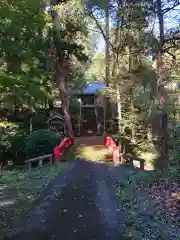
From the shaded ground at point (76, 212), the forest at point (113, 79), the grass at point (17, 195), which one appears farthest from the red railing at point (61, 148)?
the shaded ground at point (76, 212)

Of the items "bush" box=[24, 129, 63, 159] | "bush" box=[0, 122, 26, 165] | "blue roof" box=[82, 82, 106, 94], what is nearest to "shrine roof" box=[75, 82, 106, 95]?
"blue roof" box=[82, 82, 106, 94]

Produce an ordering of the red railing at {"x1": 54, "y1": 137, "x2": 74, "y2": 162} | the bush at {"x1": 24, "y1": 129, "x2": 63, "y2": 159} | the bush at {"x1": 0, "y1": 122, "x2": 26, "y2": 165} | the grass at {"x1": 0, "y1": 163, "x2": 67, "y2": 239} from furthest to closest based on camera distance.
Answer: the bush at {"x1": 0, "y1": 122, "x2": 26, "y2": 165}
the bush at {"x1": 24, "y1": 129, "x2": 63, "y2": 159}
the red railing at {"x1": 54, "y1": 137, "x2": 74, "y2": 162}
the grass at {"x1": 0, "y1": 163, "x2": 67, "y2": 239}

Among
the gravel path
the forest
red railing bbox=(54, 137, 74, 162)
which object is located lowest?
the gravel path

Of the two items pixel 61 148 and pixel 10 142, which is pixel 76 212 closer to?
pixel 61 148

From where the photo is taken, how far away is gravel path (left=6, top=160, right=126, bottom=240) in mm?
6293

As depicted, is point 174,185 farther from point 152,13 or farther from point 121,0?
point 121,0

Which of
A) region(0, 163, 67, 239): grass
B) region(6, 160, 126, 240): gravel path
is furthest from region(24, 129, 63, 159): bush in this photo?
region(6, 160, 126, 240): gravel path

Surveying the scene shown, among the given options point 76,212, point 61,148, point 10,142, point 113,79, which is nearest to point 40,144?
point 61,148

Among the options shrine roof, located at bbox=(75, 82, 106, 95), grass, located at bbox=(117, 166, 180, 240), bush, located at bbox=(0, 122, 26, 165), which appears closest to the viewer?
grass, located at bbox=(117, 166, 180, 240)

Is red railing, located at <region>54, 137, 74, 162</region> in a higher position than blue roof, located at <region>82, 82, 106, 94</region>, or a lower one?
lower

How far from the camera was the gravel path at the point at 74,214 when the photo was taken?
20.6ft

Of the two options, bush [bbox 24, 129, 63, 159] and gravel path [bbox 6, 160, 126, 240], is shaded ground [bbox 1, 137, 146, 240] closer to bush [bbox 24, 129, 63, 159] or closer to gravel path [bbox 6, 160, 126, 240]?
gravel path [bbox 6, 160, 126, 240]

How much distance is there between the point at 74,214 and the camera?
7434 millimetres

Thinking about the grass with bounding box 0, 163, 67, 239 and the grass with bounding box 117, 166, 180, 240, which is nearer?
the grass with bounding box 117, 166, 180, 240
